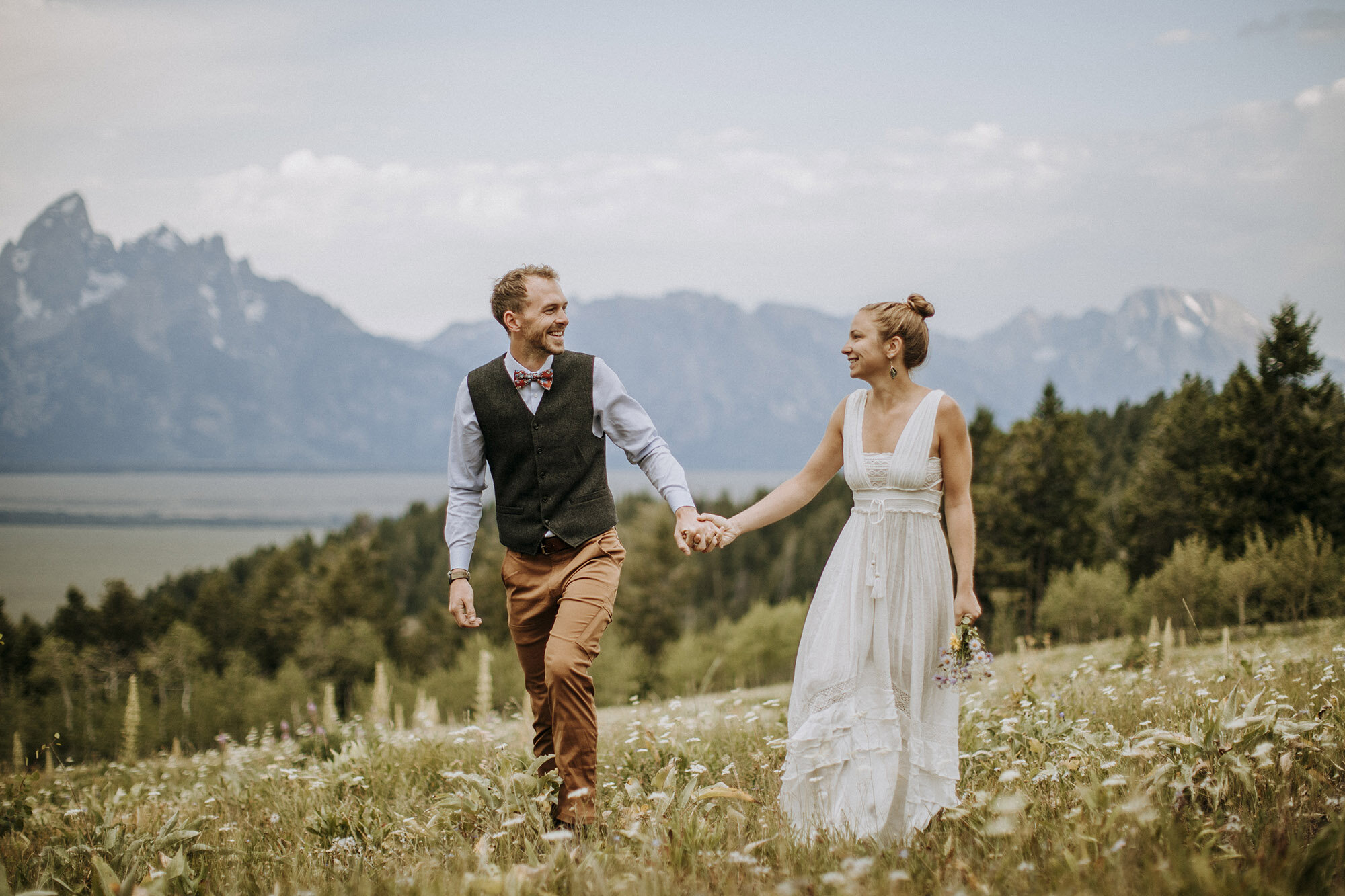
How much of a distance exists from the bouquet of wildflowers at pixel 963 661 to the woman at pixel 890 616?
0.16m

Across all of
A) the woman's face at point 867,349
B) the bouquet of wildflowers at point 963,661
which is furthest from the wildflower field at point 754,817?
the woman's face at point 867,349

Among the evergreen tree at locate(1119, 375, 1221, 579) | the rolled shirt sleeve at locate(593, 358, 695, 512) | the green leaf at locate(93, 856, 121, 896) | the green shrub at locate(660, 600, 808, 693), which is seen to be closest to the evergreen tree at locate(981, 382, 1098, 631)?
the evergreen tree at locate(1119, 375, 1221, 579)

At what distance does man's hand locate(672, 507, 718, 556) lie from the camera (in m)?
4.61

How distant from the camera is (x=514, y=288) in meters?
4.57

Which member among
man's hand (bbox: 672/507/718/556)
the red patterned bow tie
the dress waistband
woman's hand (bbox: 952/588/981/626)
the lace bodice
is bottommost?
woman's hand (bbox: 952/588/981/626)

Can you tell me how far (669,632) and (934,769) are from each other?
56.3m

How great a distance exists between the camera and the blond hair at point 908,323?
13.4 feet

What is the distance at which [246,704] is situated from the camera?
53.9 m

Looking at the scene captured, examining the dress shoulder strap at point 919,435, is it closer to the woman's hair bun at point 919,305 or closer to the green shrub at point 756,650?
the woman's hair bun at point 919,305

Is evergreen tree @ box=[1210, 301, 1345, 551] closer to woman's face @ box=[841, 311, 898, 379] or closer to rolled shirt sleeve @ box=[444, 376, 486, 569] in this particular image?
woman's face @ box=[841, 311, 898, 379]

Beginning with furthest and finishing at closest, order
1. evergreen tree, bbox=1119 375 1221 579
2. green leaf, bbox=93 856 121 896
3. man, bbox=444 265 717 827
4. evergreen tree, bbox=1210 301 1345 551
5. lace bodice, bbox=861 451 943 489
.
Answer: evergreen tree, bbox=1119 375 1221 579, evergreen tree, bbox=1210 301 1345 551, man, bbox=444 265 717 827, lace bodice, bbox=861 451 943 489, green leaf, bbox=93 856 121 896

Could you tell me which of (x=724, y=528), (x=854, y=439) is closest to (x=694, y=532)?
(x=724, y=528)

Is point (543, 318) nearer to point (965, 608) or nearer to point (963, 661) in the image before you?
point (965, 608)

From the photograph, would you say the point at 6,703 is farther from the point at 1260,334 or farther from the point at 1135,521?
the point at 1260,334
